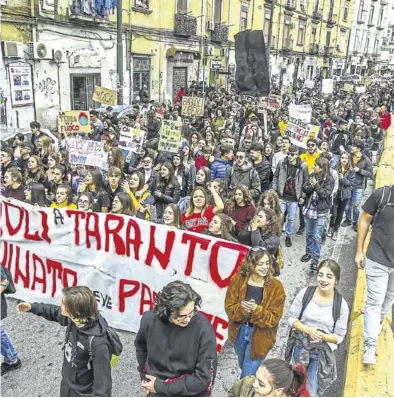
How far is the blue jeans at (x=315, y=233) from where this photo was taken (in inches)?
236

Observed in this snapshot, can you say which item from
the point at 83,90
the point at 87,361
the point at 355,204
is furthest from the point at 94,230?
the point at 83,90

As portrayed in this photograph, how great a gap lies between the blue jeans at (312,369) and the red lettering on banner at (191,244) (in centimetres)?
122

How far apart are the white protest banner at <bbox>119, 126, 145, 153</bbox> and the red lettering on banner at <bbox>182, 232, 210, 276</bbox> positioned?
448 centimetres

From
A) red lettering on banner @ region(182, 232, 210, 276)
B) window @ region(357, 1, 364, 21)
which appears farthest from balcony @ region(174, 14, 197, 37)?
window @ region(357, 1, 364, 21)

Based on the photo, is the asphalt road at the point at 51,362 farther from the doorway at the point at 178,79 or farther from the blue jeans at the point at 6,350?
the doorway at the point at 178,79

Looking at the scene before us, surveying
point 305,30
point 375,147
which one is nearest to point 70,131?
point 375,147

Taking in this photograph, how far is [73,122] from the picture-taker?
350 inches

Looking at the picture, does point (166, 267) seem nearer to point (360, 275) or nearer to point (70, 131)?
point (360, 275)

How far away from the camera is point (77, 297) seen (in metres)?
2.68

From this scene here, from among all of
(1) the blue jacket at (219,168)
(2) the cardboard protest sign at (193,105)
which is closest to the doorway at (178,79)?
(2) the cardboard protest sign at (193,105)

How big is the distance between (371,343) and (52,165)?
517cm

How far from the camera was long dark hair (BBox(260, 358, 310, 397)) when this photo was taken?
2.24m

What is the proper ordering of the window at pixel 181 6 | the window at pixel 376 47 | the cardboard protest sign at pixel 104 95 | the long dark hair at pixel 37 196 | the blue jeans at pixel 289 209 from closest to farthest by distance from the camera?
the long dark hair at pixel 37 196 < the blue jeans at pixel 289 209 < the cardboard protest sign at pixel 104 95 < the window at pixel 181 6 < the window at pixel 376 47

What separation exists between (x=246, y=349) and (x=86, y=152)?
4.85m
